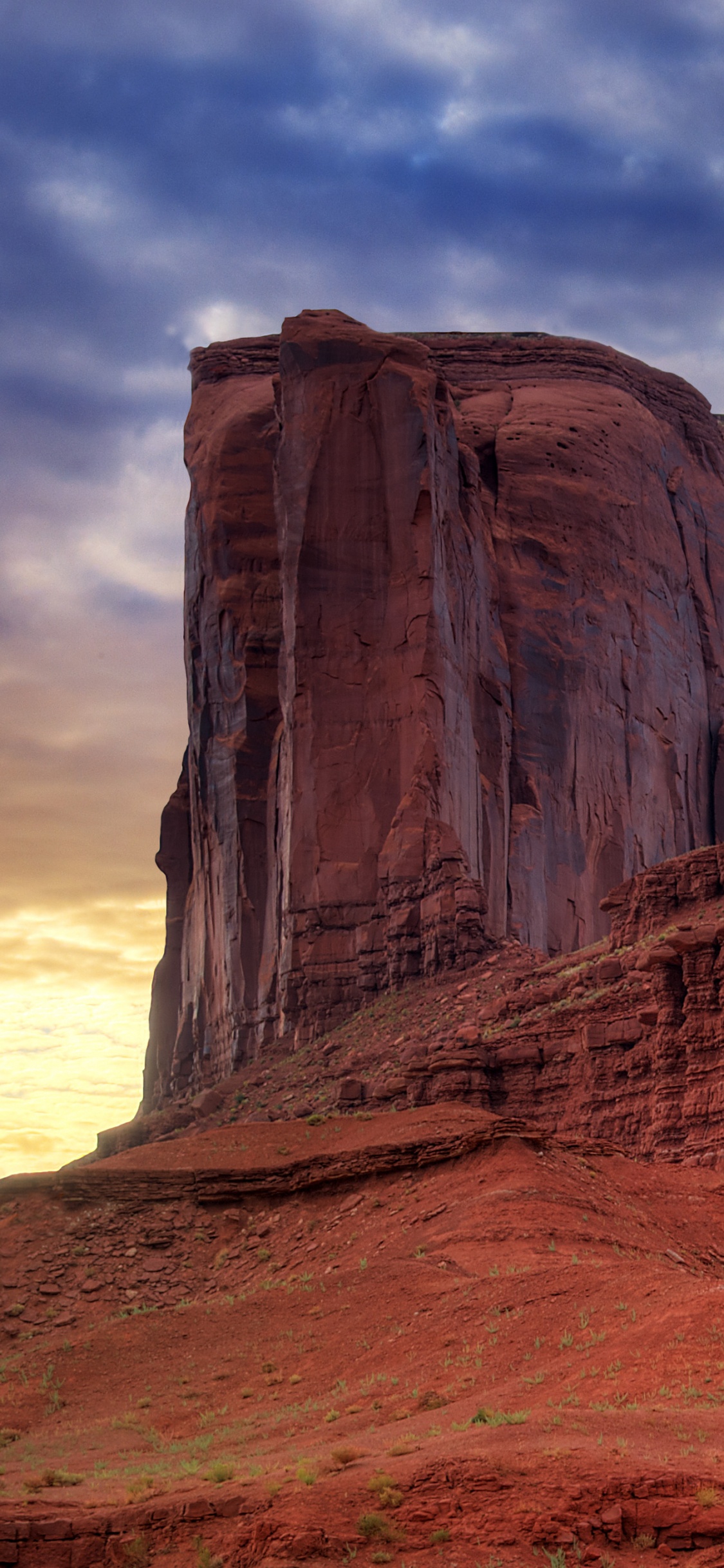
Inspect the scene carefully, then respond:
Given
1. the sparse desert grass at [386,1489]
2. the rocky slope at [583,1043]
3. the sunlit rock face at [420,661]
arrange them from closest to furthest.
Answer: the sparse desert grass at [386,1489], the rocky slope at [583,1043], the sunlit rock face at [420,661]

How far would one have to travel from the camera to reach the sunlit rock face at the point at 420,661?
59906mm

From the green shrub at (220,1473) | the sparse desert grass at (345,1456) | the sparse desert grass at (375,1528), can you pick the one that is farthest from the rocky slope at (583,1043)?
the sparse desert grass at (375,1528)

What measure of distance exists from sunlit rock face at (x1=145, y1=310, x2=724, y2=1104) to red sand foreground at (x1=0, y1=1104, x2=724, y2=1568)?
24.9m

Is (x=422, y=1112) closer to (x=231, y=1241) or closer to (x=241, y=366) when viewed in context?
(x=231, y=1241)

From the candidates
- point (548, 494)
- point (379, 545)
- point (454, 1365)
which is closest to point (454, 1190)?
point (454, 1365)

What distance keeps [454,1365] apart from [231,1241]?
10127 mm

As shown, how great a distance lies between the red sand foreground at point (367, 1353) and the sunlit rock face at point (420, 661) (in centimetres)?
2488

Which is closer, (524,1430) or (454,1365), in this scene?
(524,1430)

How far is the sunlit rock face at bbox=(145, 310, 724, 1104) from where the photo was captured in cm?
5991

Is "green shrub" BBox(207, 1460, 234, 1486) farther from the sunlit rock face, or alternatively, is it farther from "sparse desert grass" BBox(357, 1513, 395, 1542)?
the sunlit rock face

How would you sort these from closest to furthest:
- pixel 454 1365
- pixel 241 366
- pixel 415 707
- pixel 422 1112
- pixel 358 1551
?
pixel 358 1551 → pixel 454 1365 → pixel 422 1112 → pixel 415 707 → pixel 241 366

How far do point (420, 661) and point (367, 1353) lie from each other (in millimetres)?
39625

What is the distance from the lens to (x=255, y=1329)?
2502 centimetres

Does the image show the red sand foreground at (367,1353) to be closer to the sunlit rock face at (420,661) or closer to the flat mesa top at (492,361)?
the sunlit rock face at (420,661)
